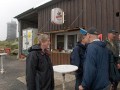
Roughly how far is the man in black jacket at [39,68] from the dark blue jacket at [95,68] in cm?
64

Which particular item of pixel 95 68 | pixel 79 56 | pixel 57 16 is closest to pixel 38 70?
pixel 95 68

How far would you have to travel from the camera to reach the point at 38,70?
3.52 metres

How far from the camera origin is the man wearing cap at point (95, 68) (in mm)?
3287

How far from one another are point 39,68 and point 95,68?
0.93 m

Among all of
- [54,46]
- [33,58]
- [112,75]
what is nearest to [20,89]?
[112,75]

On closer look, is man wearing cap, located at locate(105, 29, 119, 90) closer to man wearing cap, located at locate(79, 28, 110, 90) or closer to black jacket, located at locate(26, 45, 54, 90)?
man wearing cap, located at locate(79, 28, 110, 90)

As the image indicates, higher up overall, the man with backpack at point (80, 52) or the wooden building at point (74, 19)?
the wooden building at point (74, 19)

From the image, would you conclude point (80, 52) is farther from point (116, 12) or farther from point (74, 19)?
point (74, 19)

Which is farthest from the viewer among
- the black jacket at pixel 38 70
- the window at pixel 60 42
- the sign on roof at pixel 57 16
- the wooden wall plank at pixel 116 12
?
the window at pixel 60 42

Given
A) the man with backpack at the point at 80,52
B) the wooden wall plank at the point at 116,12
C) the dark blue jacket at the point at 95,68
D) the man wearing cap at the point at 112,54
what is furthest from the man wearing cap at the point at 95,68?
the wooden wall plank at the point at 116,12

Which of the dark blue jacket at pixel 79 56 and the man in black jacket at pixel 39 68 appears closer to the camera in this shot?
the man in black jacket at pixel 39 68

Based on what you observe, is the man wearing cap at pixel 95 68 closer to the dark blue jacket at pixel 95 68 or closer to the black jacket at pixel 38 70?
the dark blue jacket at pixel 95 68

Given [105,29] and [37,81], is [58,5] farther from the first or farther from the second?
[37,81]

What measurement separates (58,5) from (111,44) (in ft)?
23.8
